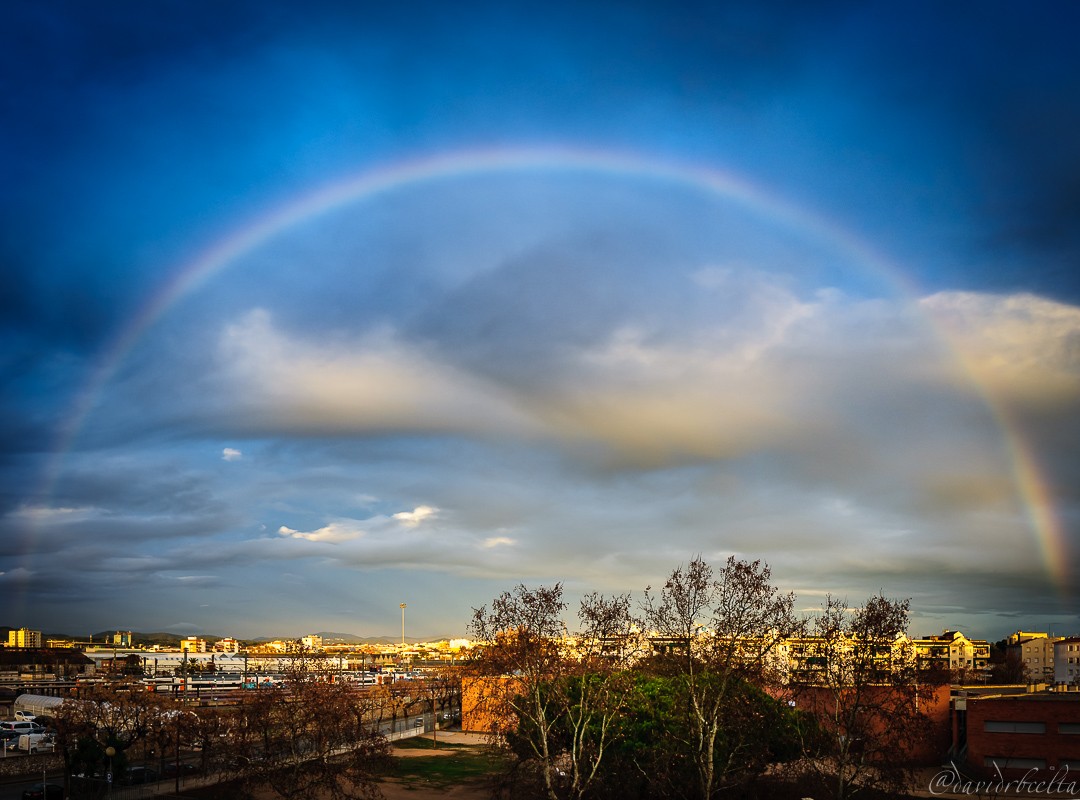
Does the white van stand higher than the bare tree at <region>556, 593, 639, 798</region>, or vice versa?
the bare tree at <region>556, 593, 639, 798</region>

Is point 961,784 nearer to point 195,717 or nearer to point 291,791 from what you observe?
point 291,791

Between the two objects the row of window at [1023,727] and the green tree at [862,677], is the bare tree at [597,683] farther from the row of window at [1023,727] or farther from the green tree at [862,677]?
the row of window at [1023,727]

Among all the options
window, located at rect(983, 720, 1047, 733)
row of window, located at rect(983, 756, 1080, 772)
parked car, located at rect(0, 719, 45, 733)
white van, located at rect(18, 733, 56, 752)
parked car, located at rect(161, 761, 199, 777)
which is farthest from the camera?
Answer: parked car, located at rect(0, 719, 45, 733)

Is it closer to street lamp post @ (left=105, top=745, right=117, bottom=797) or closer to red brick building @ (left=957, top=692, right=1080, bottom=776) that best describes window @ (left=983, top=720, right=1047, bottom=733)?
red brick building @ (left=957, top=692, right=1080, bottom=776)

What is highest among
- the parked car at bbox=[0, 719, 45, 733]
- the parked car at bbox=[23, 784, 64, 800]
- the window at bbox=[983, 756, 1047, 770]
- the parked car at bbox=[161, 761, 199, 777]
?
the parked car at bbox=[23, 784, 64, 800]

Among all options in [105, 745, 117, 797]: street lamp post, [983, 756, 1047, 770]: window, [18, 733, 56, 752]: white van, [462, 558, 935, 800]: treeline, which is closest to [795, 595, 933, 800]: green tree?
[462, 558, 935, 800]: treeline

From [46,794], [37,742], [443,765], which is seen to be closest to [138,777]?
[46,794]

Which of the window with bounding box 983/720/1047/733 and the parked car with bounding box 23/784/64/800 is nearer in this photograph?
the parked car with bounding box 23/784/64/800
